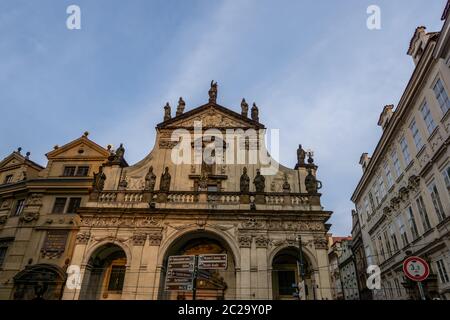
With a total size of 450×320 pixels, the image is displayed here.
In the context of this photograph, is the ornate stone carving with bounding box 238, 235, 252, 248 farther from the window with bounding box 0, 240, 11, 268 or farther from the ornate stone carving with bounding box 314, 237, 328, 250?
the window with bounding box 0, 240, 11, 268

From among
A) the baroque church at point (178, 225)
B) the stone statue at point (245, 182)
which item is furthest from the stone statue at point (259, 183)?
the stone statue at point (245, 182)

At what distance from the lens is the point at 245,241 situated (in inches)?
769

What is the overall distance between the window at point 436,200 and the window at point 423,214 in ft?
4.35

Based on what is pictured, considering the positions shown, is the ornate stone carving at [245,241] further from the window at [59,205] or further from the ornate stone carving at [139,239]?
the window at [59,205]

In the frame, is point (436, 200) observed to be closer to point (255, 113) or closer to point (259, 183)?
point (259, 183)

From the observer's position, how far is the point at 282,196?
70.3 ft

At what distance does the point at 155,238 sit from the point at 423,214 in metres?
17.1

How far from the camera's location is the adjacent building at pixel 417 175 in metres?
16.2

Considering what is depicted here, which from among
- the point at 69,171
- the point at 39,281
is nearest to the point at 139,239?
the point at 39,281

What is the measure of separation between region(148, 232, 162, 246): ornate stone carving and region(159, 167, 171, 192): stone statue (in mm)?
3115

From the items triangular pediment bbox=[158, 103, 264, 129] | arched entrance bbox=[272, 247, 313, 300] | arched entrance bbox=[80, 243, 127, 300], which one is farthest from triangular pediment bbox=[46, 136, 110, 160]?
arched entrance bbox=[272, 247, 313, 300]
